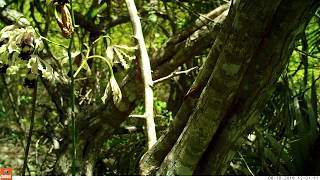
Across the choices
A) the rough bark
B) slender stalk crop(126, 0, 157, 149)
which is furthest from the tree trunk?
the rough bark

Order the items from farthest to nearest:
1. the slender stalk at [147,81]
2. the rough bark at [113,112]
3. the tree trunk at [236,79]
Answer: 1. the rough bark at [113,112]
2. the slender stalk at [147,81]
3. the tree trunk at [236,79]

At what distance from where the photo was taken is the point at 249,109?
1085mm

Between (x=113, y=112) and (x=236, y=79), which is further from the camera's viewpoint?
(x=113, y=112)

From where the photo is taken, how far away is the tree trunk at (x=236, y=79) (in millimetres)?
966

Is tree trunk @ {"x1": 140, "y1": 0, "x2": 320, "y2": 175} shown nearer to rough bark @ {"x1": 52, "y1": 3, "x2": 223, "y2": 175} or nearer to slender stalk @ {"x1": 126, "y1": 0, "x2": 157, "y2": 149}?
slender stalk @ {"x1": 126, "y1": 0, "x2": 157, "y2": 149}

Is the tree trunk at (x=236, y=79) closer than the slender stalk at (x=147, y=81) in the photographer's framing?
Yes

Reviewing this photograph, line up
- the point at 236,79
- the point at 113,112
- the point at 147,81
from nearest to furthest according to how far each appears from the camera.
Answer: the point at 236,79 → the point at 147,81 → the point at 113,112

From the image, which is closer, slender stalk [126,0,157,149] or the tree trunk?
the tree trunk

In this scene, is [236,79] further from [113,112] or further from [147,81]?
[113,112]

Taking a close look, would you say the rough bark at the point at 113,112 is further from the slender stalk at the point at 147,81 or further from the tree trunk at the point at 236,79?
the tree trunk at the point at 236,79

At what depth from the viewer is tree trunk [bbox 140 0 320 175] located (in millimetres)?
966

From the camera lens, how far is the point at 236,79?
1038mm

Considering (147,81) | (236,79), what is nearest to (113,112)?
(147,81)

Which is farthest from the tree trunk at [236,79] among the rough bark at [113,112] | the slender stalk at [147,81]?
the rough bark at [113,112]
